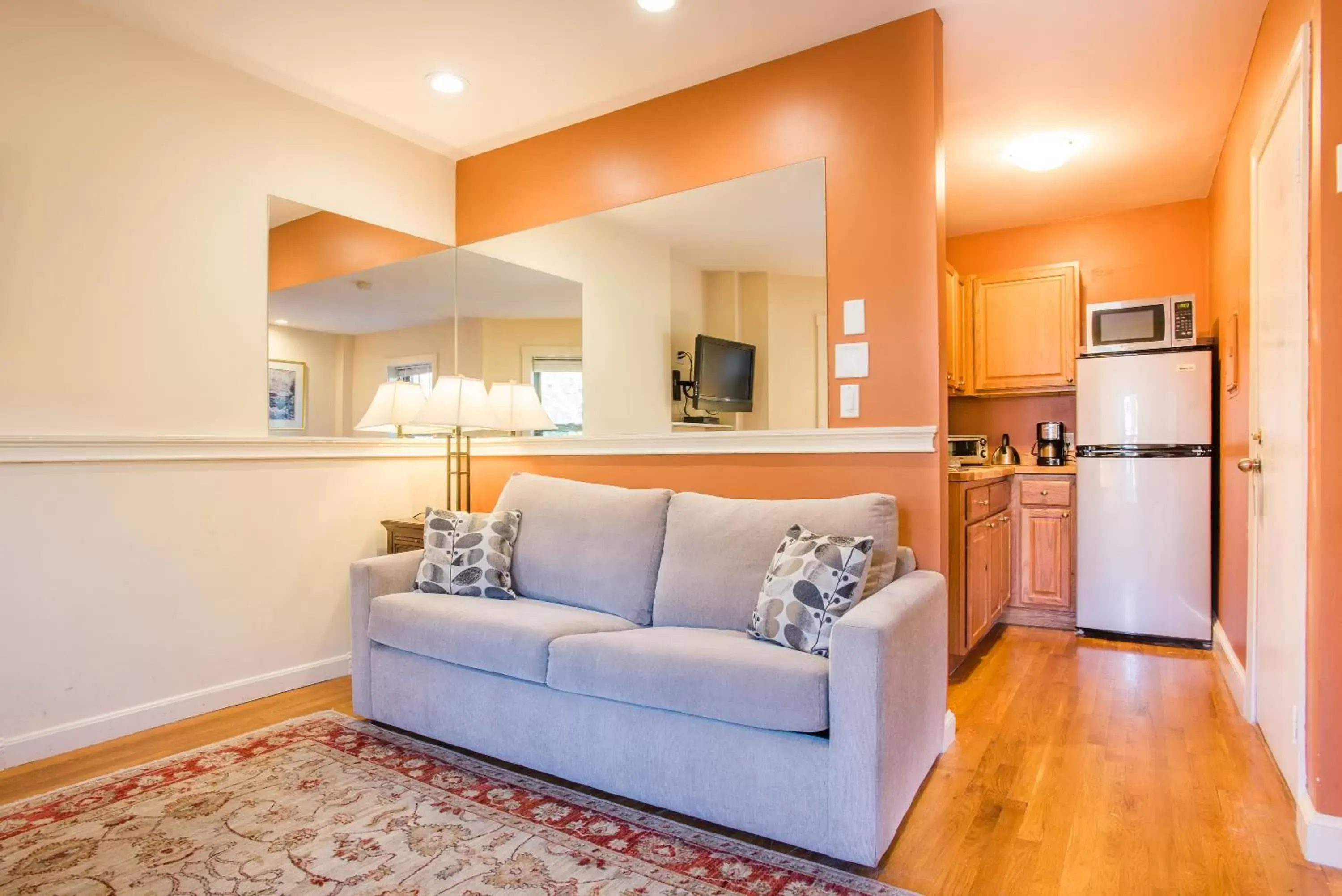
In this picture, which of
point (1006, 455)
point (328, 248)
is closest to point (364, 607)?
point (328, 248)

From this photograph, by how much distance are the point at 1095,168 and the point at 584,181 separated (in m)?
2.74

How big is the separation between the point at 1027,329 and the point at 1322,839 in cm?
341

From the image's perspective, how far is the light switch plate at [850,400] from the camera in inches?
108

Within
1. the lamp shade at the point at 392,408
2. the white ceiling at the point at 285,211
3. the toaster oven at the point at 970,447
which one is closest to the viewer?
the white ceiling at the point at 285,211

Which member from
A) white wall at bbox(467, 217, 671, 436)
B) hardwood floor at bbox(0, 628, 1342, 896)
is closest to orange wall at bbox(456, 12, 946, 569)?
white wall at bbox(467, 217, 671, 436)

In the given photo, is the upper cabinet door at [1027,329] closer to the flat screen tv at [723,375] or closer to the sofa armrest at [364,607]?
the flat screen tv at [723,375]

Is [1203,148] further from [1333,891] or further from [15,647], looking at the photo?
[15,647]

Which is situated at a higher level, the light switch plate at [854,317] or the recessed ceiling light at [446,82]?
Answer: the recessed ceiling light at [446,82]

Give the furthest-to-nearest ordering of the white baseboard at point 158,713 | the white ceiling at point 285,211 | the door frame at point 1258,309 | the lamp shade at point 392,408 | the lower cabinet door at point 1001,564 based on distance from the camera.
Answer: the lower cabinet door at point 1001,564 < the lamp shade at point 392,408 < the white ceiling at point 285,211 < the white baseboard at point 158,713 < the door frame at point 1258,309

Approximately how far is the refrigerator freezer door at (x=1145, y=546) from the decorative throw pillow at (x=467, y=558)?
3218 mm

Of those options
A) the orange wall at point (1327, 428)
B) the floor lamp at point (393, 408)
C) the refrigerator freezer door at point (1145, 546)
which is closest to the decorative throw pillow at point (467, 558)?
the floor lamp at point (393, 408)

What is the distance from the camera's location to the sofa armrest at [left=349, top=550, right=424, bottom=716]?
276cm

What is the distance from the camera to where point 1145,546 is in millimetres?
4031

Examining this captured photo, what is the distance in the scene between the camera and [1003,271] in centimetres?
484
